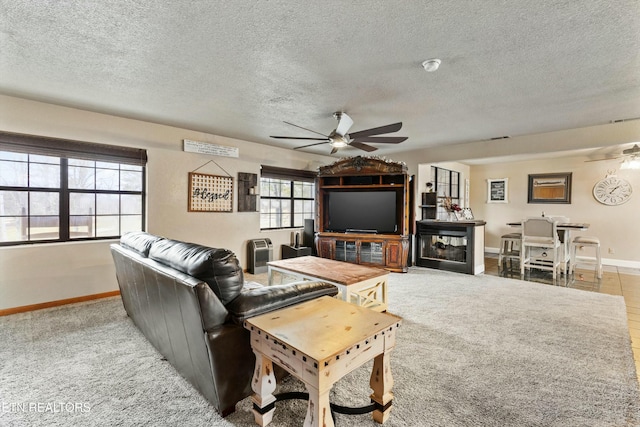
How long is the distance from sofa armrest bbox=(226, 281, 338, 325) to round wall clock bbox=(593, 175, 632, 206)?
731 cm

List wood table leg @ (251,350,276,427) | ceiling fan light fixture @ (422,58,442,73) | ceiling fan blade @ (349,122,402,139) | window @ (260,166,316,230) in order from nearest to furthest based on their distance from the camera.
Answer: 1. wood table leg @ (251,350,276,427)
2. ceiling fan light fixture @ (422,58,442,73)
3. ceiling fan blade @ (349,122,402,139)
4. window @ (260,166,316,230)

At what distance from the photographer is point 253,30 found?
6.61 feet

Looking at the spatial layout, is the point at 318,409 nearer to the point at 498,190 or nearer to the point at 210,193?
the point at 210,193

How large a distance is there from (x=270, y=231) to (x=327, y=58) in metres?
4.09

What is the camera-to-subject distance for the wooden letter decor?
475cm

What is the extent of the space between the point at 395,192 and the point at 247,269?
10.5ft

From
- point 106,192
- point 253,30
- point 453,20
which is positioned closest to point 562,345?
point 453,20

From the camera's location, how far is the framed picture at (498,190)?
24.4 feet

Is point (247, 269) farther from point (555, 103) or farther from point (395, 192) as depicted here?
point (555, 103)

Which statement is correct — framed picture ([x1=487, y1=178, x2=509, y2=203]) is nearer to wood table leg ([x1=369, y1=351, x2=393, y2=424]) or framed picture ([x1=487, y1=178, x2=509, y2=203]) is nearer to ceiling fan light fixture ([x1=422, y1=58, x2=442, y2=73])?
ceiling fan light fixture ([x1=422, y1=58, x2=442, y2=73])

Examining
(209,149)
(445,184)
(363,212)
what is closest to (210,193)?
(209,149)

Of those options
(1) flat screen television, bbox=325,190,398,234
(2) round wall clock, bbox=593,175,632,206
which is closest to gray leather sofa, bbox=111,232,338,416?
(1) flat screen television, bbox=325,190,398,234

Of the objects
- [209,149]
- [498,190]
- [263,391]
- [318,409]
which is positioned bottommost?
[263,391]

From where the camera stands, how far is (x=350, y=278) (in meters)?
3.08
